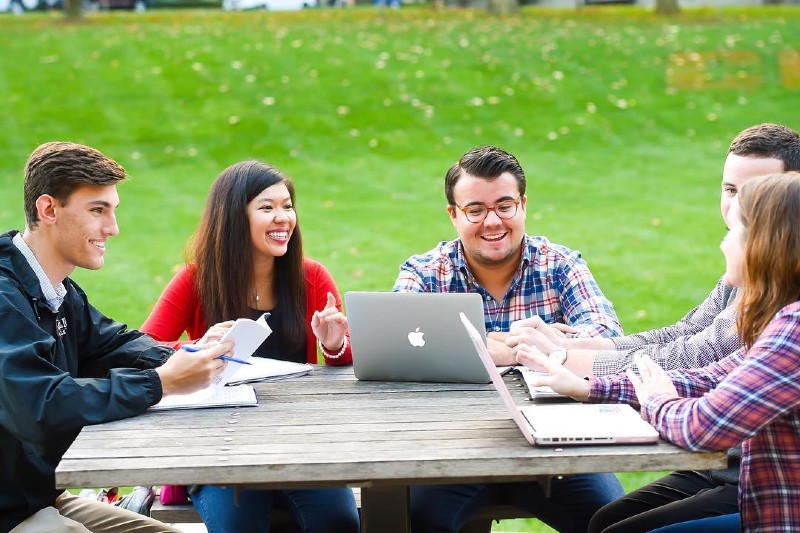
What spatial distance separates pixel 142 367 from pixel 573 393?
1445 mm

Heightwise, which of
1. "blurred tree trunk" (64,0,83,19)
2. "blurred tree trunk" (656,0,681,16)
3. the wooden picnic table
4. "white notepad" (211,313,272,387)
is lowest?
the wooden picnic table

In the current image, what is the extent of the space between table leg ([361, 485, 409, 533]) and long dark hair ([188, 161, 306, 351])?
107 cm

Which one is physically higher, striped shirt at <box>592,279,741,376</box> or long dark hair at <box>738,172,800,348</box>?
long dark hair at <box>738,172,800,348</box>

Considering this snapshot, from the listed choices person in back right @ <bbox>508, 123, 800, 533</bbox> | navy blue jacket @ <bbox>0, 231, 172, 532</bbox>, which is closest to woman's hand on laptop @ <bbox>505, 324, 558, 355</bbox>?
person in back right @ <bbox>508, 123, 800, 533</bbox>

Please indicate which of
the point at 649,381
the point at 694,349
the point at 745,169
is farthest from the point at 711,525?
the point at 745,169

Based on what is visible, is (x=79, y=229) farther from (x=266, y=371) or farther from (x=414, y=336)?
(x=414, y=336)

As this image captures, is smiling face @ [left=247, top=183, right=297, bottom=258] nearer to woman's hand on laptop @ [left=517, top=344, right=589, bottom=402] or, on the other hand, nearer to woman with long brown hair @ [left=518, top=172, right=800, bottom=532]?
woman's hand on laptop @ [left=517, top=344, right=589, bottom=402]

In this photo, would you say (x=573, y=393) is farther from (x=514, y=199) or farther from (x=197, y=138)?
(x=197, y=138)

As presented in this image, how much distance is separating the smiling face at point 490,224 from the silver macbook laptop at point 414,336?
868 millimetres

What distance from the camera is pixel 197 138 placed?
14812 mm

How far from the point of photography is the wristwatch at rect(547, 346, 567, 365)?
11.5 feet

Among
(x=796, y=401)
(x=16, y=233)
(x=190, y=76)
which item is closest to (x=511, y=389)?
(x=796, y=401)

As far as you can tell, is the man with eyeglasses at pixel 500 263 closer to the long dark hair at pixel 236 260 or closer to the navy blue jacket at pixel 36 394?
the long dark hair at pixel 236 260

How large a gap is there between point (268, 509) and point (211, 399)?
426mm
